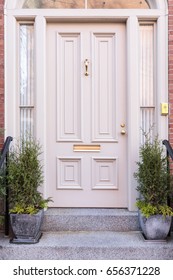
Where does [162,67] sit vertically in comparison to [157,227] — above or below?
above

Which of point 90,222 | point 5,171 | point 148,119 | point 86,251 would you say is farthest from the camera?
point 148,119

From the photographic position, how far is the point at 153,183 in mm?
3598

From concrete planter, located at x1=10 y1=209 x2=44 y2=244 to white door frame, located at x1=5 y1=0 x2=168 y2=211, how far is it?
0.81 meters

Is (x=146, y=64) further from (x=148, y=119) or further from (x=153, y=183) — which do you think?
(x=153, y=183)

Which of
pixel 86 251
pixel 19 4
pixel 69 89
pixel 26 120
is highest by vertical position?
pixel 19 4

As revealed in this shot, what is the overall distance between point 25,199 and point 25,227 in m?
0.29

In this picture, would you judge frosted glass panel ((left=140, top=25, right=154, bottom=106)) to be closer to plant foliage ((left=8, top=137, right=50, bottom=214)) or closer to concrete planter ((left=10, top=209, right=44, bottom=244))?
plant foliage ((left=8, top=137, right=50, bottom=214))

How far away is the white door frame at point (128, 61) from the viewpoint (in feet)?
13.3

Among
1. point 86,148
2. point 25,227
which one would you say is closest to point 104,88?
point 86,148

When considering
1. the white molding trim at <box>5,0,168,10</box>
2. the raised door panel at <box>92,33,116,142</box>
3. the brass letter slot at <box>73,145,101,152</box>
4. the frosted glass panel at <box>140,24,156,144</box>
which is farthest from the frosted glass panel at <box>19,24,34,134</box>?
the frosted glass panel at <box>140,24,156,144</box>

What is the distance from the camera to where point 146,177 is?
3.61 m

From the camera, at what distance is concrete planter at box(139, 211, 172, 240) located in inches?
140

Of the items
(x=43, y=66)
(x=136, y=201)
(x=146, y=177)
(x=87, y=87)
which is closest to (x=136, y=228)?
(x=136, y=201)

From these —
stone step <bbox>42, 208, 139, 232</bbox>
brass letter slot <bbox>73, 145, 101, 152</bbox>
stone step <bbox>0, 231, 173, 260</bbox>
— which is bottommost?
stone step <bbox>0, 231, 173, 260</bbox>
